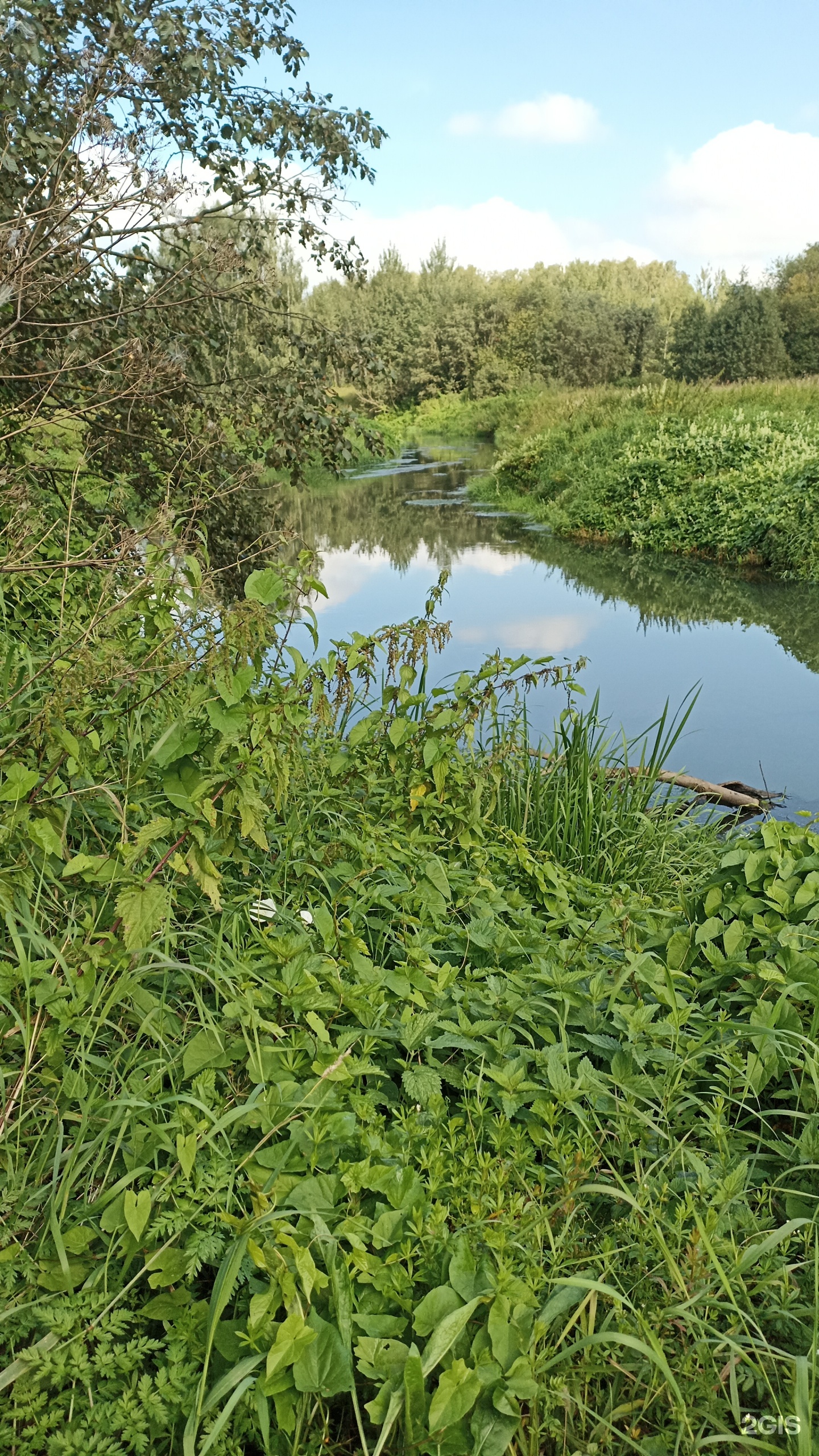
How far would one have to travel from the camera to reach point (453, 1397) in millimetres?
1131

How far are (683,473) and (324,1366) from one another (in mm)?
12255

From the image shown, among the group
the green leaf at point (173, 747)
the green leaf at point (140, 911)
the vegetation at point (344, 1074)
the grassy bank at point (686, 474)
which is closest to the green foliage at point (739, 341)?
the grassy bank at point (686, 474)

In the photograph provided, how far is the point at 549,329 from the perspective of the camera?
37.4 m

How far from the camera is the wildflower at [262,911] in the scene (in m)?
2.03

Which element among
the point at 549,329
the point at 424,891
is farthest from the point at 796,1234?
the point at 549,329

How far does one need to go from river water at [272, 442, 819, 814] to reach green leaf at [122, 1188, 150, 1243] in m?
2.21

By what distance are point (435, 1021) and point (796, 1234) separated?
2.39 feet

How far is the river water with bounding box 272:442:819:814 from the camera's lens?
19.0ft

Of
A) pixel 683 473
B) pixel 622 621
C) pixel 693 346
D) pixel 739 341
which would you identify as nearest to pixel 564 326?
Result: pixel 693 346

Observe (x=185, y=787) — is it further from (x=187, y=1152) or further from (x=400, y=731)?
(x=400, y=731)

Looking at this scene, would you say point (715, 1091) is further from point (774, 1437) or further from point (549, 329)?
point (549, 329)

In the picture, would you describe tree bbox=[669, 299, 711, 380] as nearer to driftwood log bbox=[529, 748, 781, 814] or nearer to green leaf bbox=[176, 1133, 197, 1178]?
driftwood log bbox=[529, 748, 781, 814]

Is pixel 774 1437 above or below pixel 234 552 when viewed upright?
below

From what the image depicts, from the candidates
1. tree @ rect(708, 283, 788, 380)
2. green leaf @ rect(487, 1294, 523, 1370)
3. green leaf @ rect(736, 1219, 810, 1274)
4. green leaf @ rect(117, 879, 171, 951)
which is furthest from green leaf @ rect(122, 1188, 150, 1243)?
tree @ rect(708, 283, 788, 380)
